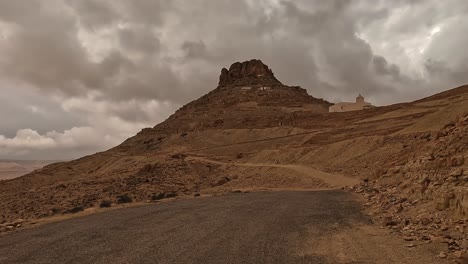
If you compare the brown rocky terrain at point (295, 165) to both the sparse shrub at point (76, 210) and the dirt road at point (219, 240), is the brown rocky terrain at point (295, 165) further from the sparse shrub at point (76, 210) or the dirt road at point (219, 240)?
the dirt road at point (219, 240)

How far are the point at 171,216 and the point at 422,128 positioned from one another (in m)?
30.5

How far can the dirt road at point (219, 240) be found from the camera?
9.80m

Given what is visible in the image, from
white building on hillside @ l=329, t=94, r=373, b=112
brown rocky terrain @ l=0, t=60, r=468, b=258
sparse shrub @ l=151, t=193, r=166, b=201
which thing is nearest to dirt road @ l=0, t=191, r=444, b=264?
brown rocky terrain @ l=0, t=60, r=468, b=258

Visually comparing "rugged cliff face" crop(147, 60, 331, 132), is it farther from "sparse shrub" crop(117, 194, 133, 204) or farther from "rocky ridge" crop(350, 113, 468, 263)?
"rocky ridge" crop(350, 113, 468, 263)

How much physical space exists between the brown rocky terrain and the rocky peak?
1153 inches

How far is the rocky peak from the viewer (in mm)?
138250

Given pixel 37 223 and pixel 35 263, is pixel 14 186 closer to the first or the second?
pixel 37 223

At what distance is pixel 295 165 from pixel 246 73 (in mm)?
105051

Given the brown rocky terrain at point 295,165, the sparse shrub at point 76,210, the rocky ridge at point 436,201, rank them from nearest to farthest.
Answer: the rocky ridge at point 436,201 < the brown rocky terrain at point 295,165 < the sparse shrub at point 76,210

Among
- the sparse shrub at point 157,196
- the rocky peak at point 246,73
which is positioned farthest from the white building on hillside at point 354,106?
the sparse shrub at point 157,196

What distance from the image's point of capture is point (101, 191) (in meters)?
30.9

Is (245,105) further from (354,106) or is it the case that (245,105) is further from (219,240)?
(219,240)

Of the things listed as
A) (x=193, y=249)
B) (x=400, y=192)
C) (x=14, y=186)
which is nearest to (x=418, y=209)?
(x=400, y=192)

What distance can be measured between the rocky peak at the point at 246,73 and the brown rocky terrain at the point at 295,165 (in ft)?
96.1
